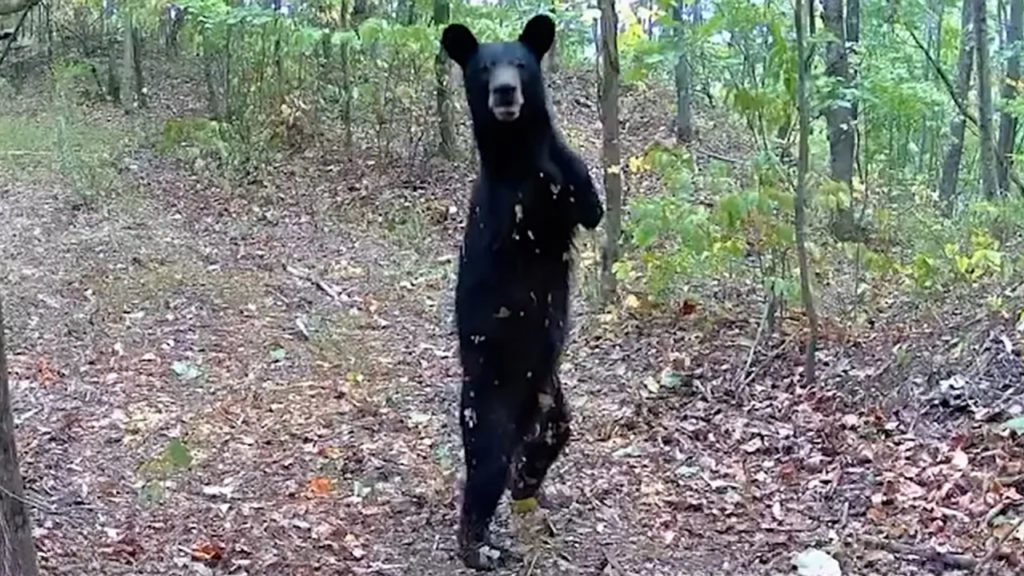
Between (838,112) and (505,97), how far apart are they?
286 inches

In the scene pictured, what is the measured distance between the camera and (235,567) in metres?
4.63

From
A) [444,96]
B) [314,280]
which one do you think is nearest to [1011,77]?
[444,96]

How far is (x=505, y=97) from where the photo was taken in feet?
14.1

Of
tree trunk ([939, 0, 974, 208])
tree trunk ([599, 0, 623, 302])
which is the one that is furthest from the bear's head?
tree trunk ([939, 0, 974, 208])

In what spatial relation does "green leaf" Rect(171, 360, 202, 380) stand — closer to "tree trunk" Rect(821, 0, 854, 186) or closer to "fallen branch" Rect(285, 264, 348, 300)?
"fallen branch" Rect(285, 264, 348, 300)

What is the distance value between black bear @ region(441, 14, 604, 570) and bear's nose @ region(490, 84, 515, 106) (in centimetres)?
9

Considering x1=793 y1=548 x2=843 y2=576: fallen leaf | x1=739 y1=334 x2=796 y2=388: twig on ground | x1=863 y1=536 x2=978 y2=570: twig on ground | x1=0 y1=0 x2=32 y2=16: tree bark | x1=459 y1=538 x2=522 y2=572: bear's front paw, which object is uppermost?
x1=0 y1=0 x2=32 y2=16: tree bark

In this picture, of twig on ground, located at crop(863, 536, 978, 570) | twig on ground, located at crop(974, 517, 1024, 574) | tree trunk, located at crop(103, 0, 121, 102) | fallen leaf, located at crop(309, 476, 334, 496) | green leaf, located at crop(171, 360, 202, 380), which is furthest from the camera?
tree trunk, located at crop(103, 0, 121, 102)

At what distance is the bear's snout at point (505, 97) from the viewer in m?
4.30

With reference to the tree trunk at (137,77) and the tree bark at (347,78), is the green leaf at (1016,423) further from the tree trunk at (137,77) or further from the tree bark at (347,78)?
the tree trunk at (137,77)

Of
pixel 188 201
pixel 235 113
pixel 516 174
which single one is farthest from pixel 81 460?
pixel 235 113

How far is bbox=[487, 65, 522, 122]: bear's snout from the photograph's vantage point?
169 inches

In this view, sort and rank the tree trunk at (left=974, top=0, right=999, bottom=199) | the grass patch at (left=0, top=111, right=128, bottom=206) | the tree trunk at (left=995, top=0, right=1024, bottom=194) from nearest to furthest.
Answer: the tree trunk at (left=974, top=0, right=999, bottom=199), the grass patch at (left=0, top=111, right=128, bottom=206), the tree trunk at (left=995, top=0, right=1024, bottom=194)

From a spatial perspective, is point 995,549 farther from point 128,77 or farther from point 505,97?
point 128,77
